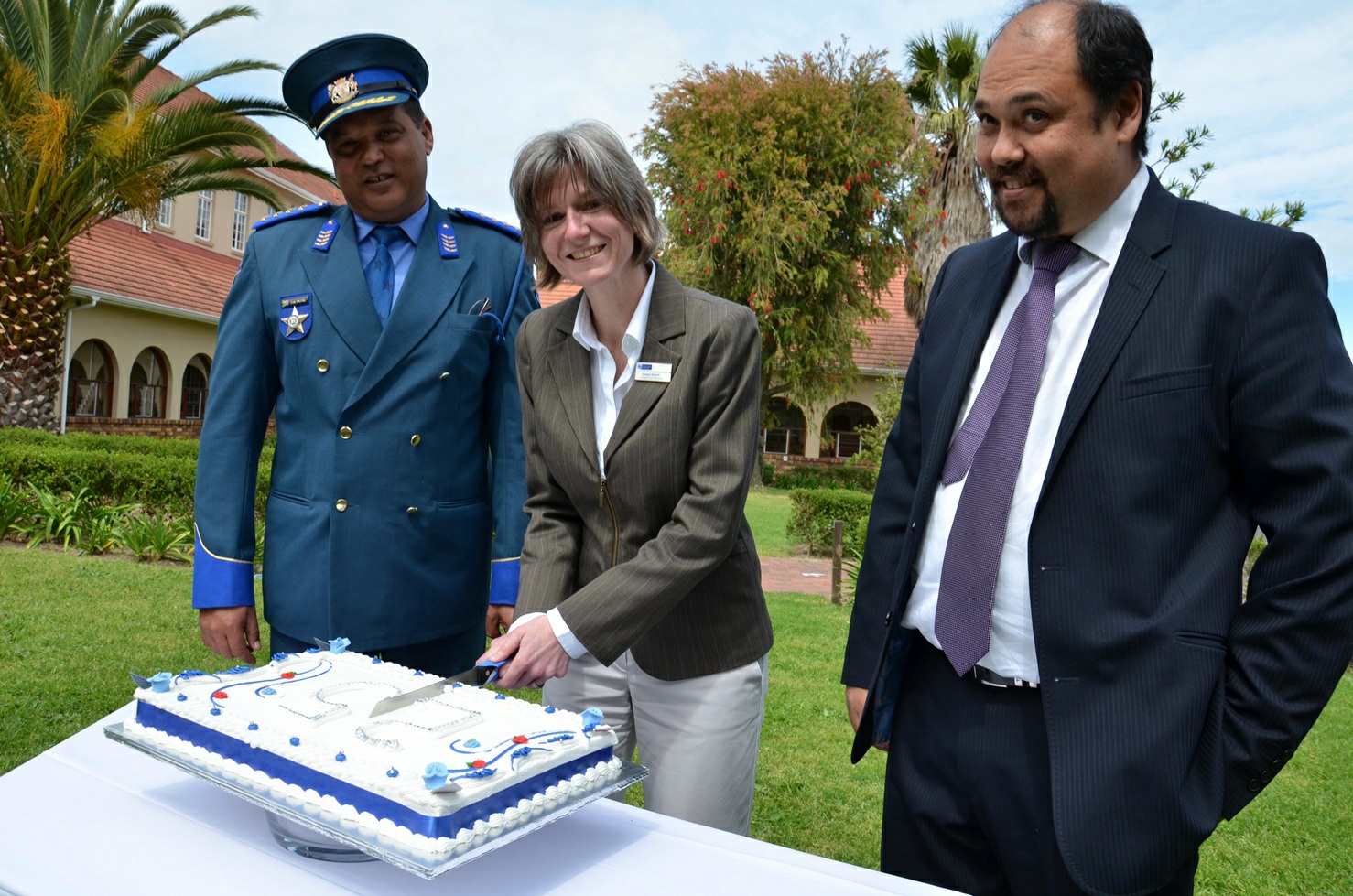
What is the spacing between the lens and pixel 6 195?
12852 mm

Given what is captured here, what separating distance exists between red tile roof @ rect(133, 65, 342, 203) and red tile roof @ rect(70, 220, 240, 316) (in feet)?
9.53

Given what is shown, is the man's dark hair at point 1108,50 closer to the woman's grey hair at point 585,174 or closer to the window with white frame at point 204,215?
the woman's grey hair at point 585,174

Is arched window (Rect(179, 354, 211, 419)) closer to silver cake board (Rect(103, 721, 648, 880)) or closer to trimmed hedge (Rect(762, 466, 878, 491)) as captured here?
trimmed hedge (Rect(762, 466, 878, 491))

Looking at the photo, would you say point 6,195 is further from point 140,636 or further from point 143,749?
point 143,749

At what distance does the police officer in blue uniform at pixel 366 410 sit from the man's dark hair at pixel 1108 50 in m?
1.65

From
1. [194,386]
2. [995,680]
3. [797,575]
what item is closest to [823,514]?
[797,575]

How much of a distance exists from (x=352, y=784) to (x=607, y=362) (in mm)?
1241

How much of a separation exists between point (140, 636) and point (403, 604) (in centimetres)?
530

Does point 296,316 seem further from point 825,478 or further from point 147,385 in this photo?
point 825,478

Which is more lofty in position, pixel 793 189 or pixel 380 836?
pixel 793 189

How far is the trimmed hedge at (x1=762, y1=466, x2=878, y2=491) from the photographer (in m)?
25.0

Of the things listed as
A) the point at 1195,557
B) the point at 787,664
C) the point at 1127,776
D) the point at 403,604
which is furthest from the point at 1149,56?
the point at 787,664

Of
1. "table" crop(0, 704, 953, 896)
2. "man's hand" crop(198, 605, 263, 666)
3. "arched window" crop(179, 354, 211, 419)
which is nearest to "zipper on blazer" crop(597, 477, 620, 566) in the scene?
"table" crop(0, 704, 953, 896)

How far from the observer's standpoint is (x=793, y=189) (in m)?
24.0
